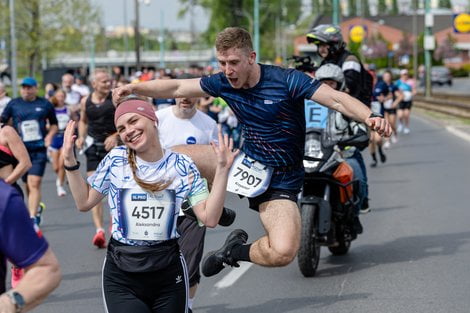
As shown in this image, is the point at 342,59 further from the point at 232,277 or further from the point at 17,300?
the point at 17,300

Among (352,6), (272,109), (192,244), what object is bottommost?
(192,244)

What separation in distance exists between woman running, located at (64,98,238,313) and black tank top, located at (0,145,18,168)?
247 cm

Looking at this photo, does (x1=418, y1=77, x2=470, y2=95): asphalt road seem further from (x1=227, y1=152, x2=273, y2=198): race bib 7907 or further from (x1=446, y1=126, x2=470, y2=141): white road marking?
(x1=227, y1=152, x2=273, y2=198): race bib 7907

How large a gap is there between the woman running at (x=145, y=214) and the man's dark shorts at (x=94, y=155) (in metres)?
5.88

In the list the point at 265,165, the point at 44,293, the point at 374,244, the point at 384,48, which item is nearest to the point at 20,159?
the point at 265,165

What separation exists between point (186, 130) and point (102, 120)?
10.4 ft

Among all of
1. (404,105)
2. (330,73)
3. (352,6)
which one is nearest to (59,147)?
(330,73)

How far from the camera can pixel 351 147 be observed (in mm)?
9633

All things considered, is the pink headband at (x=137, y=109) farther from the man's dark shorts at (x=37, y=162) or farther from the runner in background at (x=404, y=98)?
the runner in background at (x=404, y=98)

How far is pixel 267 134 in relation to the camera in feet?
22.5

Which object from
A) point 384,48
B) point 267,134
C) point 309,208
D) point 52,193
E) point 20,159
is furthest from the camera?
point 384,48

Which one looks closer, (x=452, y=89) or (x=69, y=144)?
(x=69, y=144)

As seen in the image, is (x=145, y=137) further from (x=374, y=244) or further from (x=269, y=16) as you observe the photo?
(x=269, y=16)

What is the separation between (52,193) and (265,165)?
10357 millimetres
